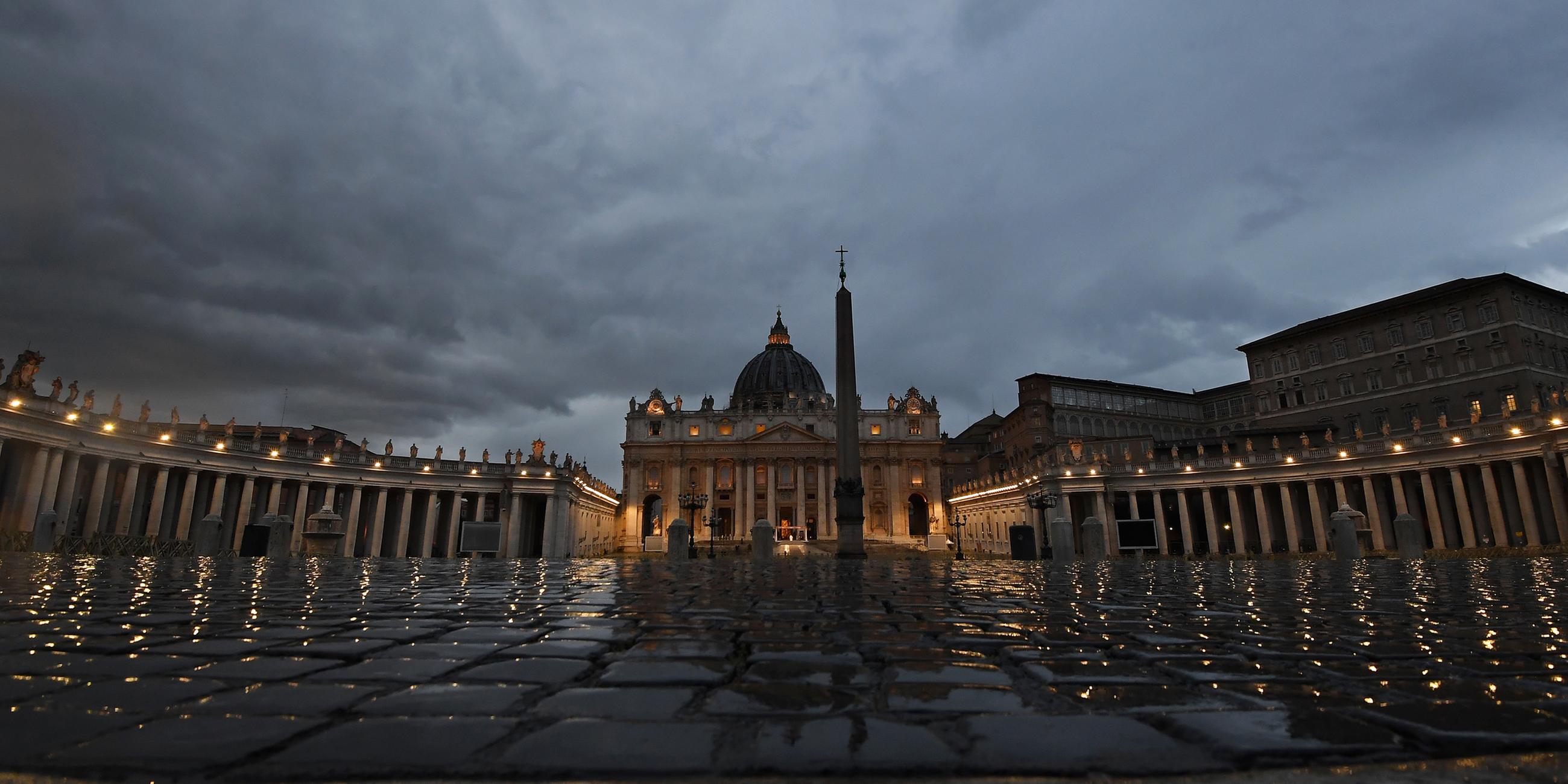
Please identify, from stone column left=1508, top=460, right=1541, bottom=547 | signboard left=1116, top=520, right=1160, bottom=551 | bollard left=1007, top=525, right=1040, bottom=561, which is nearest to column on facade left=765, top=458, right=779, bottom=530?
signboard left=1116, top=520, right=1160, bottom=551

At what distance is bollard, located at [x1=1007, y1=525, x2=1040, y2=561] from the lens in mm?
28703

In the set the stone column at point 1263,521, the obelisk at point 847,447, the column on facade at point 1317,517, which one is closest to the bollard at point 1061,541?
the obelisk at point 847,447

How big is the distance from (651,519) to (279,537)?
265 feet

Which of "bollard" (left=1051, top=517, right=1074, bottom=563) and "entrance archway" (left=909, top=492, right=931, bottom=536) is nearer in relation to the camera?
"bollard" (left=1051, top=517, right=1074, bottom=563)

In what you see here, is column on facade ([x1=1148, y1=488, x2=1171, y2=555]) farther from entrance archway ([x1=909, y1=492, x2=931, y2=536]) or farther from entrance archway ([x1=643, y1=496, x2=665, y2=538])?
entrance archway ([x1=643, y1=496, x2=665, y2=538])

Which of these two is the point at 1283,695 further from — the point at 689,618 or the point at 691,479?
the point at 691,479

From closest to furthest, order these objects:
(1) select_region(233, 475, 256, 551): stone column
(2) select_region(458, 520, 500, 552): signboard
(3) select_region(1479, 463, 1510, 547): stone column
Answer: (2) select_region(458, 520, 500, 552): signboard, (3) select_region(1479, 463, 1510, 547): stone column, (1) select_region(233, 475, 256, 551): stone column

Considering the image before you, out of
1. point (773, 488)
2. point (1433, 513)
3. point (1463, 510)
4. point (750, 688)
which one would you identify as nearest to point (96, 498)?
point (750, 688)

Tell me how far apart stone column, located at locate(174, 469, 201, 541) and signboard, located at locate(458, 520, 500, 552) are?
A: 16.3m

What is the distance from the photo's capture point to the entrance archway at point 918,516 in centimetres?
9600

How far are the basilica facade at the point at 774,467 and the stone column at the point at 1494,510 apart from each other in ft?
178

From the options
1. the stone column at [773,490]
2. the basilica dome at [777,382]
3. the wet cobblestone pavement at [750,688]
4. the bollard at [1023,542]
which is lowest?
the wet cobblestone pavement at [750,688]

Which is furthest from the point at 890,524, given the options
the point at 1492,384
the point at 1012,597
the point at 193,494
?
the point at 1012,597

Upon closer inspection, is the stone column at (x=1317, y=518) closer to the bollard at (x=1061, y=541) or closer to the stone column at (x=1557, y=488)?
the stone column at (x=1557, y=488)
